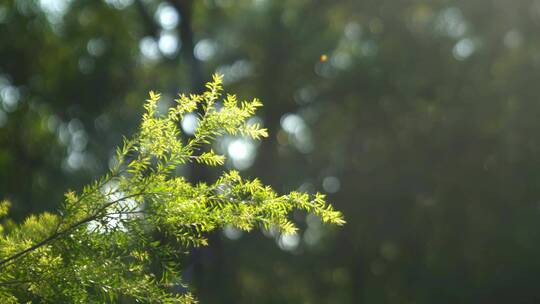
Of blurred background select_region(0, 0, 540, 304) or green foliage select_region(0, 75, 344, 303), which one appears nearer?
green foliage select_region(0, 75, 344, 303)

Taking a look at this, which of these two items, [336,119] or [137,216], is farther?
[336,119]

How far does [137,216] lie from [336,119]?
1144cm

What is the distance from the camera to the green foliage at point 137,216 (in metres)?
2.87

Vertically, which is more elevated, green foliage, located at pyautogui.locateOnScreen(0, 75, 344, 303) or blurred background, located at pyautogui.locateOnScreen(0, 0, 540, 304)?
blurred background, located at pyautogui.locateOnScreen(0, 0, 540, 304)

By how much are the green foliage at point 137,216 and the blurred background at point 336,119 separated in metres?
8.27

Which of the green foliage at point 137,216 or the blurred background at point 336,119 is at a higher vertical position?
the blurred background at point 336,119

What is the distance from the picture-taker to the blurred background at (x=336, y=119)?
12.0m

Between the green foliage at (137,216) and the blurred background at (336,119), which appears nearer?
the green foliage at (137,216)

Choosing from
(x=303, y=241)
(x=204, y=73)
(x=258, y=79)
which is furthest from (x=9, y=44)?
(x=303, y=241)

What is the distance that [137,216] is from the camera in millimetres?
2988

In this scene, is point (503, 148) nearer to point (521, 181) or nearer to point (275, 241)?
point (521, 181)

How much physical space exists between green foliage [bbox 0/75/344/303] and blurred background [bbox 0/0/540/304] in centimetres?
827

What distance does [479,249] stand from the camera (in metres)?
12.1

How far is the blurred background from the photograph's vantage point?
11984mm
